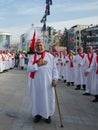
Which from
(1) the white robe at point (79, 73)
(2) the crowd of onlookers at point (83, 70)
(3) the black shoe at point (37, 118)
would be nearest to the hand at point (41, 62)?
(3) the black shoe at point (37, 118)

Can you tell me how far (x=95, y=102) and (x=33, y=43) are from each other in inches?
168

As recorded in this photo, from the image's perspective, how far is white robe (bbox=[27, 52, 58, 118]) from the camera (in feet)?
28.0

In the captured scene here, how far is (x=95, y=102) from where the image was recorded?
1202 centimetres

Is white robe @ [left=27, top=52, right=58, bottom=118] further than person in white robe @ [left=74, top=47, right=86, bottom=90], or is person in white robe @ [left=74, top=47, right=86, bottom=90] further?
person in white robe @ [left=74, top=47, right=86, bottom=90]

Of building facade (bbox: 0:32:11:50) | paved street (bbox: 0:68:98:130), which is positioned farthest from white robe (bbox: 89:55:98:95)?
building facade (bbox: 0:32:11:50)

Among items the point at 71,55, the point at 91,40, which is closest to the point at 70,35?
the point at 91,40

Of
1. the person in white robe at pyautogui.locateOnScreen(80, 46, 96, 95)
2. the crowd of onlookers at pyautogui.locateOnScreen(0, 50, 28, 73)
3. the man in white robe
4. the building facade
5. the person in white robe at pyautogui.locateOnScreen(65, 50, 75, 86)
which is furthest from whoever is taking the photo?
the building facade

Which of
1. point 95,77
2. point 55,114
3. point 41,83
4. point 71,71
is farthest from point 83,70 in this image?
point 41,83

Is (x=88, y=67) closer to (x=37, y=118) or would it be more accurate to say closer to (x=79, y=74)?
(x=79, y=74)

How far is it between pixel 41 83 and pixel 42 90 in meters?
0.18

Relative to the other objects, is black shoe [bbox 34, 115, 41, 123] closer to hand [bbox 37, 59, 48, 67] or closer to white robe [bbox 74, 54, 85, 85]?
hand [bbox 37, 59, 48, 67]

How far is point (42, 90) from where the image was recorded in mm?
8555

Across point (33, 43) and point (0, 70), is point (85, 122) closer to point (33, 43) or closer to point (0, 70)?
point (33, 43)

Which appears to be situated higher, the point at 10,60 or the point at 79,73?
the point at 79,73
